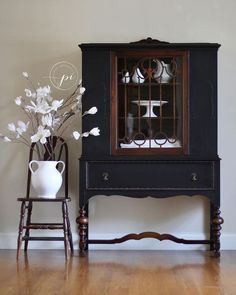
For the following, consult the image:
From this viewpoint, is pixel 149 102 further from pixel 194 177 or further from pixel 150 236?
pixel 150 236

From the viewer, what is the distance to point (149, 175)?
359cm

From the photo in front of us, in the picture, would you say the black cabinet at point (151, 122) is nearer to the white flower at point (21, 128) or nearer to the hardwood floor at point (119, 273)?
the hardwood floor at point (119, 273)

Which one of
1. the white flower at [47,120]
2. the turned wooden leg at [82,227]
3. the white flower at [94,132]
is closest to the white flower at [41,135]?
the white flower at [47,120]

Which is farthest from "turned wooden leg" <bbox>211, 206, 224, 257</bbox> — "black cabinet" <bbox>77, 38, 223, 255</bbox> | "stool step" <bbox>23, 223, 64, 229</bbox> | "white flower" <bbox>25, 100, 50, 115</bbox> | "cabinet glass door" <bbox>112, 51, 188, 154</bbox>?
"white flower" <bbox>25, 100, 50, 115</bbox>

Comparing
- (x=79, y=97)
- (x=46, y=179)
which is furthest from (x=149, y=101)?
(x=46, y=179)

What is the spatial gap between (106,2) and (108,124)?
98 cm

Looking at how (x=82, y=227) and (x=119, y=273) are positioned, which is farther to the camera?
(x=82, y=227)

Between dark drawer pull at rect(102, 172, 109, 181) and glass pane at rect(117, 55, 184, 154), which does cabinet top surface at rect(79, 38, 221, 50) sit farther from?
dark drawer pull at rect(102, 172, 109, 181)

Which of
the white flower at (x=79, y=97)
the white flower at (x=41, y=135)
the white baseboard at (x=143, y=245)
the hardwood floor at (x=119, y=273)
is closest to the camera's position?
the hardwood floor at (x=119, y=273)

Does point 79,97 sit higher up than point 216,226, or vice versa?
point 79,97

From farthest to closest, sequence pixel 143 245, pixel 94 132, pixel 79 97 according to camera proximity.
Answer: pixel 143 245, pixel 79 97, pixel 94 132

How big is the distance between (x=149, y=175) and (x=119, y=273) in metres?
0.83

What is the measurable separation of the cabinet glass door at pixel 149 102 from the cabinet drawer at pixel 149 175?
0.10 meters

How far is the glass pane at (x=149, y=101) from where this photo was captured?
3609 mm
